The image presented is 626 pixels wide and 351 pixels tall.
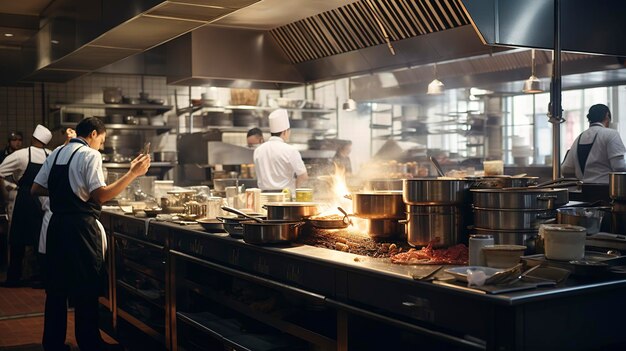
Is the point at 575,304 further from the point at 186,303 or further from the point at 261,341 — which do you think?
the point at 186,303

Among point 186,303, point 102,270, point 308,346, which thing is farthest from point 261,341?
point 102,270

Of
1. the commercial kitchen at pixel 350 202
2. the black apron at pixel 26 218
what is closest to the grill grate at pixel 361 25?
the commercial kitchen at pixel 350 202

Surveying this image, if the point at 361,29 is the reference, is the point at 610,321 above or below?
below

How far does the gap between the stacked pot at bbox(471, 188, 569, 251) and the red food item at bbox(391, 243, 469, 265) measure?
128 millimetres

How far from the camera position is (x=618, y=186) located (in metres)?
2.95

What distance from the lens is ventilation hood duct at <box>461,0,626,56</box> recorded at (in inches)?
140

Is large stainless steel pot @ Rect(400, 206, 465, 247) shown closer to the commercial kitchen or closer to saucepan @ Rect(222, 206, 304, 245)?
the commercial kitchen

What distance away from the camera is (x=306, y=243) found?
3.53 m

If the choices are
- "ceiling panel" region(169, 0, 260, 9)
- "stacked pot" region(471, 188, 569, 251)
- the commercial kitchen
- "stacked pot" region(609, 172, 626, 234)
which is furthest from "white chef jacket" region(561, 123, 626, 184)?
"stacked pot" region(471, 188, 569, 251)

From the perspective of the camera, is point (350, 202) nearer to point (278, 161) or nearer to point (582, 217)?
point (582, 217)

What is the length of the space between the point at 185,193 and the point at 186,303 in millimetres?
1184

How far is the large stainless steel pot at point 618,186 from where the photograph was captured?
9.62ft

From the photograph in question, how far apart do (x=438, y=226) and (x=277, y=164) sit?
4015 mm

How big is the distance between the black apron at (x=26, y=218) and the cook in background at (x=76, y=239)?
3283 millimetres
